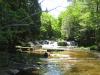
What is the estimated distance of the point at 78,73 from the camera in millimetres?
19406

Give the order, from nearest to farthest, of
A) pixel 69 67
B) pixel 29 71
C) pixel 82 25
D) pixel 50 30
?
1. pixel 29 71
2. pixel 69 67
3. pixel 82 25
4. pixel 50 30

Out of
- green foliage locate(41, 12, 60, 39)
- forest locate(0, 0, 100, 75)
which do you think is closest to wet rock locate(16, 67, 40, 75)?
forest locate(0, 0, 100, 75)

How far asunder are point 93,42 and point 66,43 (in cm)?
804

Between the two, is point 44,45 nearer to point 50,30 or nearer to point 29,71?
point 50,30

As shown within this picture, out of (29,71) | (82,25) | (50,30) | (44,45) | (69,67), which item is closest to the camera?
(29,71)

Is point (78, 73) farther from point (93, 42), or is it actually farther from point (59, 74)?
point (93, 42)

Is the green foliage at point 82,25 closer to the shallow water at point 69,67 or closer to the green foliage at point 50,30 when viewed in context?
the green foliage at point 50,30

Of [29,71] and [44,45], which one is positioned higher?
[29,71]

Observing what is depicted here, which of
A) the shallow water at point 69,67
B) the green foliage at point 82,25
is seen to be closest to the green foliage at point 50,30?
the green foliage at point 82,25

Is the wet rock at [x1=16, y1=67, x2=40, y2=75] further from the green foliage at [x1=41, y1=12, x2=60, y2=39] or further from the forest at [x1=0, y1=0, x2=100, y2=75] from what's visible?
the green foliage at [x1=41, y1=12, x2=60, y2=39]

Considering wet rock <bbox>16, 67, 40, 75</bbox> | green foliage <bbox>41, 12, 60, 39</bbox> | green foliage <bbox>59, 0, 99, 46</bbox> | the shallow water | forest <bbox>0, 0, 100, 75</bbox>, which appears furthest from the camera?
green foliage <bbox>41, 12, 60, 39</bbox>

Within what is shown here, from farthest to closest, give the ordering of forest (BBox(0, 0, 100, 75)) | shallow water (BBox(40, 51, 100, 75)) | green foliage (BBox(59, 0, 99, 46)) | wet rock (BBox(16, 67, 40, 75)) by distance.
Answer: green foliage (BBox(59, 0, 99, 46)) < shallow water (BBox(40, 51, 100, 75)) < wet rock (BBox(16, 67, 40, 75)) < forest (BBox(0, 0, 100, 75))

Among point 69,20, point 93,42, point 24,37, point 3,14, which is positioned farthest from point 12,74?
point 69,20

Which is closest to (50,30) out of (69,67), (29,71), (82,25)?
(82,25)
